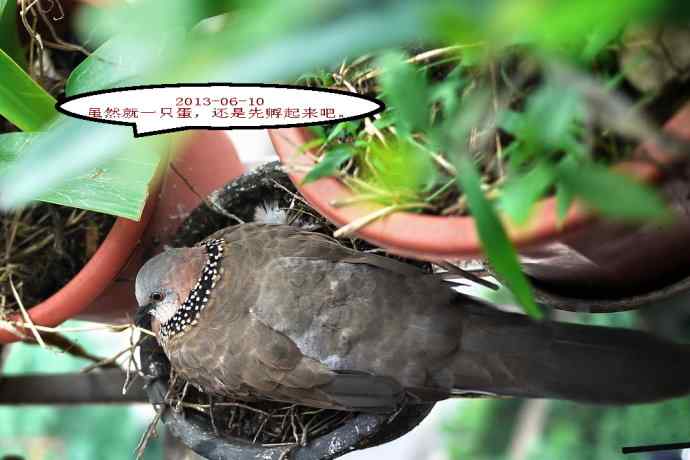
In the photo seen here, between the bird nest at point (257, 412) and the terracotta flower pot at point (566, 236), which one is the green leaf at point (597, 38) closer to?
the terracotta flower pot at point (566, 236)

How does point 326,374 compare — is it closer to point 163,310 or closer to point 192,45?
point 163,310

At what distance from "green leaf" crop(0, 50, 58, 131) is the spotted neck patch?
0.26 metres

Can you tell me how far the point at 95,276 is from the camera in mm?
1052

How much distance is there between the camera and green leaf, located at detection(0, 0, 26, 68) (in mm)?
982

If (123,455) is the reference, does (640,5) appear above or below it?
above

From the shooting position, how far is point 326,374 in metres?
0.90

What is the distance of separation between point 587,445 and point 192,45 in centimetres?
83

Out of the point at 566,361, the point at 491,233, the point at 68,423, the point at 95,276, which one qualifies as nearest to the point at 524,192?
the point at 491,233

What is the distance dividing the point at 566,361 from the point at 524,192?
1.03 ft

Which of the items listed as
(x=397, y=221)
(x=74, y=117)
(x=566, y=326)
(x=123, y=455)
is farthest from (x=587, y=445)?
(x=123, y=455)

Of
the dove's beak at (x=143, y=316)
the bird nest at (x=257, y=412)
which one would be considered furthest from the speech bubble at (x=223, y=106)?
the dove's beak at (x=143, y=316)

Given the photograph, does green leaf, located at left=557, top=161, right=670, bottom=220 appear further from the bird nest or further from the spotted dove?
the bird nest

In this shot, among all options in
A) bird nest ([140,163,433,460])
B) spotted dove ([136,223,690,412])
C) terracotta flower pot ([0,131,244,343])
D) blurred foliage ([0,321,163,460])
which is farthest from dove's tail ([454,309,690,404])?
blurred foliage ([0,321,163,460])

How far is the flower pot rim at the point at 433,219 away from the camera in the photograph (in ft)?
1.73
